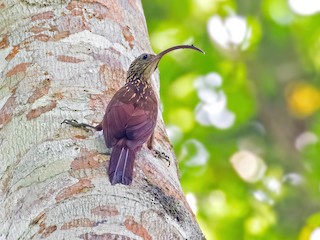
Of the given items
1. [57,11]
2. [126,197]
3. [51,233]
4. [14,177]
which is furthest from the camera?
[57,11]

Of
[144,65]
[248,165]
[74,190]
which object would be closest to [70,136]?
[74,190]

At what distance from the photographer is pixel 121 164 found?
2543 millimetres

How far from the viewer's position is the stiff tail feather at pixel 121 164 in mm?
2465

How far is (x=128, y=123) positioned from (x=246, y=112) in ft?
14.3

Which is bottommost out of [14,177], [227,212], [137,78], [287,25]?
[14,177]

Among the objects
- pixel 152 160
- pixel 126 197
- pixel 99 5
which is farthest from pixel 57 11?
pixel 126 197

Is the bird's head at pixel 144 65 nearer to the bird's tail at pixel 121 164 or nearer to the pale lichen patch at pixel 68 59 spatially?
the pale lichen patch at pixel 68 59

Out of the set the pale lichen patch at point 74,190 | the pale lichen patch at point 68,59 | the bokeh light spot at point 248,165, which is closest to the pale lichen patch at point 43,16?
the pale lichen patch at point 68,59

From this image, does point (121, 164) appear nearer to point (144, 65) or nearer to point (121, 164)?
point (121, 164)

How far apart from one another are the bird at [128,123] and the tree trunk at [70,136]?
4cm

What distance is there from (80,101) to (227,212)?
480cm

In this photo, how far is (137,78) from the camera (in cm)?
379

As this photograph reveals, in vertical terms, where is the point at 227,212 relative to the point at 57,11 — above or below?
above

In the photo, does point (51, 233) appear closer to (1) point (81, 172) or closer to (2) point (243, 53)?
(1) point (81, 172)
